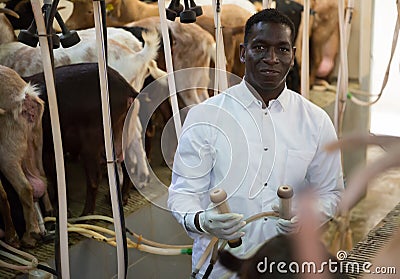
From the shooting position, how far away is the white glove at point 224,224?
2.94 feet

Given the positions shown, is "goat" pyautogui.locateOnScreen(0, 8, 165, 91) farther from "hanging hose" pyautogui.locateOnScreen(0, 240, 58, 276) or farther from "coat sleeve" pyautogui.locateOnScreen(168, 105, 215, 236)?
"coat sleeve" pyautogui.locateOnScreen(168, 105, 215, 236)

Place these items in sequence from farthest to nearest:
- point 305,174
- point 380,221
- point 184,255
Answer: point 184,255, point 380,221, point 305,174

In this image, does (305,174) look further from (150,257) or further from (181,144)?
(150,257)

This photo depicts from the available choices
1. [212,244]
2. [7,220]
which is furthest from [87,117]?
[212,244]

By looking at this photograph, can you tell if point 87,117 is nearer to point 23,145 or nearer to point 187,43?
point 23,145

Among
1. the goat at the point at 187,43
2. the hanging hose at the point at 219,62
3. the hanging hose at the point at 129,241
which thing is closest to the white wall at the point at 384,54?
the hanging hose at the point at 219,62

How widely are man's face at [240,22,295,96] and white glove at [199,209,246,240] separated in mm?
263

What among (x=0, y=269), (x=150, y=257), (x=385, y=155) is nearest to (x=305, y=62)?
(x=150, y=257)

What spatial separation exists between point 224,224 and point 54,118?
0.38 meters

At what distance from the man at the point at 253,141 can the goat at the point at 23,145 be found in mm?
470

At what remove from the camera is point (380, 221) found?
113 centimetres

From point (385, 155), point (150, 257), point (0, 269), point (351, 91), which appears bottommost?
point (150, 257)

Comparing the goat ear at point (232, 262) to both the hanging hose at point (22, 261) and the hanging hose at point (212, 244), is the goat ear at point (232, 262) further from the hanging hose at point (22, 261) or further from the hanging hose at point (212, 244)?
the hanging hose at point (22, 261)

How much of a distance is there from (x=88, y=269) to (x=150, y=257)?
183mm
